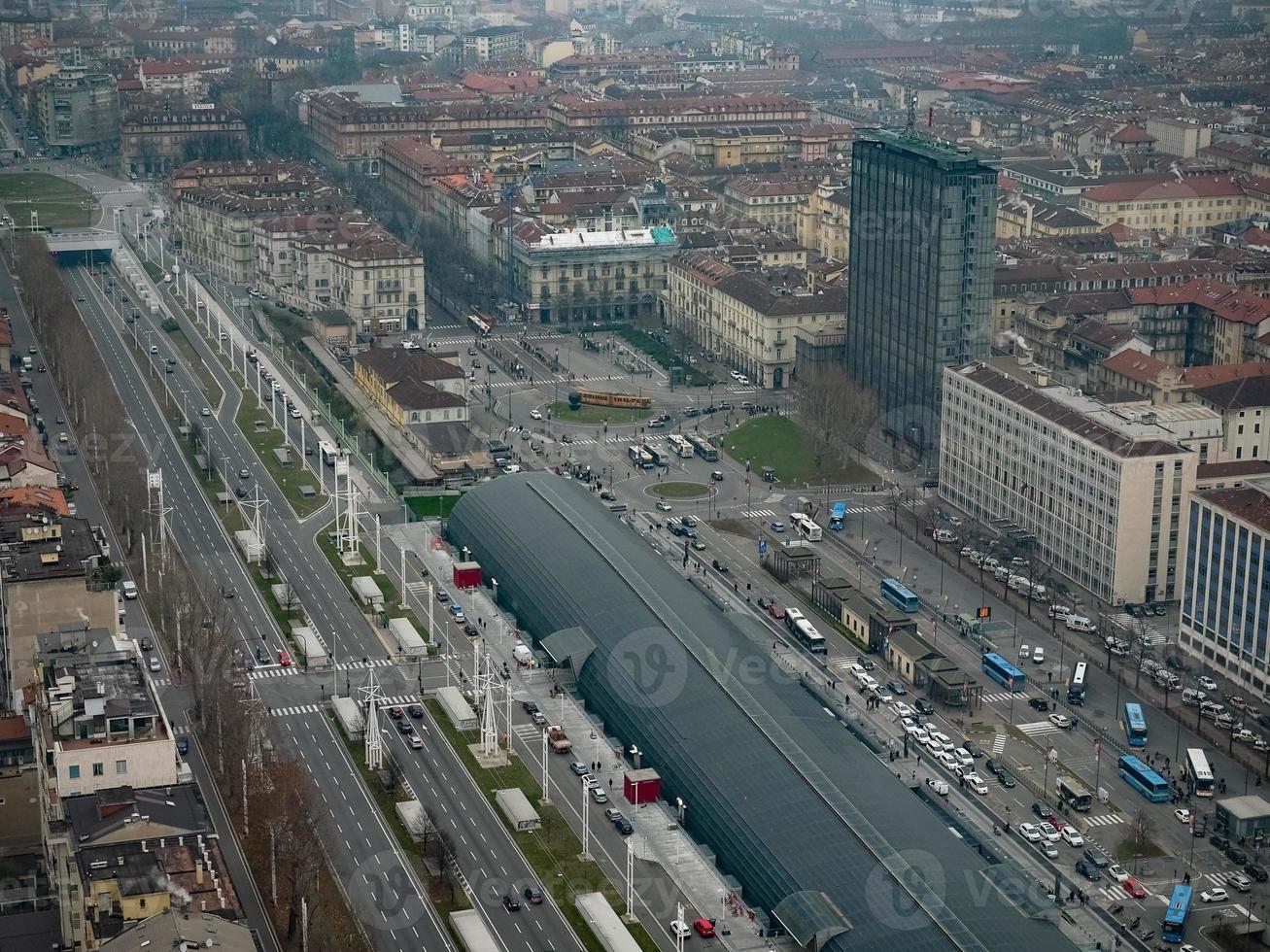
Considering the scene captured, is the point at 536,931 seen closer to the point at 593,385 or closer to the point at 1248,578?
the point at 1248,578

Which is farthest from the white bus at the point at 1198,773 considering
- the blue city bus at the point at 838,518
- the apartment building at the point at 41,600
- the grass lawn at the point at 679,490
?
the apartment building at the point at 41,600

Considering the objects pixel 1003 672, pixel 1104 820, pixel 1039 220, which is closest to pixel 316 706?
pixel 1003 672

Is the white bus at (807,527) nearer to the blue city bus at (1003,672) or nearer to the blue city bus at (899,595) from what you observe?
the blue city bus at (899,595)

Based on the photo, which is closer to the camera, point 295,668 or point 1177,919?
point 1177,919

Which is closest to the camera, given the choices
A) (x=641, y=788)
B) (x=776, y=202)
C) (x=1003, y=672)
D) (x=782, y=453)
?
(x=641, y=788)

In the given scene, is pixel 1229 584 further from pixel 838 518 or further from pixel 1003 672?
pixel 838 518

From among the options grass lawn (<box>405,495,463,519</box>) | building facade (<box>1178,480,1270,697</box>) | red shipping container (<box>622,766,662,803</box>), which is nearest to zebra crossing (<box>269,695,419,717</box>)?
red shipping container (<box>622,766,662,803</box>)

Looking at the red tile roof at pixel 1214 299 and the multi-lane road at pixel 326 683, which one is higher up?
the red tile roof at pixel 1214 299

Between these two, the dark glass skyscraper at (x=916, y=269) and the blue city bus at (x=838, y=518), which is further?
the dark glass skyscraper at (x=916, y=269)
